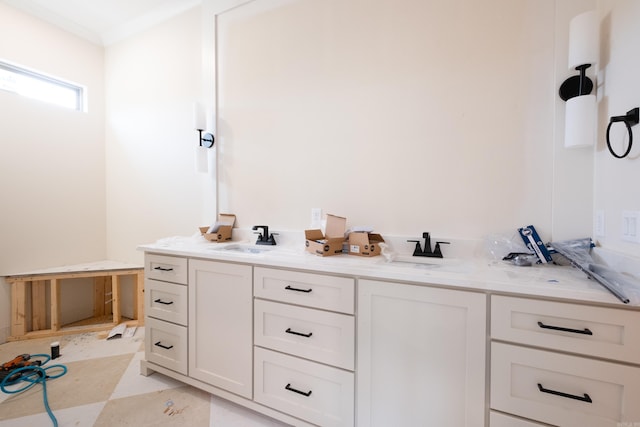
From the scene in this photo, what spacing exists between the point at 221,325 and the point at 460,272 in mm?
1345

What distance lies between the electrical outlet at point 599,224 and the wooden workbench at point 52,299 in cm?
344

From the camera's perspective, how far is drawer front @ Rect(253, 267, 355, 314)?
1.23m

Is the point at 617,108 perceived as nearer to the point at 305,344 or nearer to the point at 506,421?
the point at 506,421

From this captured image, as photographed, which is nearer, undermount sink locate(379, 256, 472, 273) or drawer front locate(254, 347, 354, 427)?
drawer front locate(254, 347, 354, 427)

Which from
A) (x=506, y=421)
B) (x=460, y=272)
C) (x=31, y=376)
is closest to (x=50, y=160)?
(x=31, y=376)

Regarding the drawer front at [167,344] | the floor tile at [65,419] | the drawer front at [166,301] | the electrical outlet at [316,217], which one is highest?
the electrical outlet at [316,217]

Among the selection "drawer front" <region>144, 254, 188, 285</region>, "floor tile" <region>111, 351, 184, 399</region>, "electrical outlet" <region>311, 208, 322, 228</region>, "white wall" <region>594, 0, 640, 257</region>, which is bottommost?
"floor tile" <region>111, 351, 184, 399</region>

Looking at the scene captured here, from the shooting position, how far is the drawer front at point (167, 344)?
1.71 metres

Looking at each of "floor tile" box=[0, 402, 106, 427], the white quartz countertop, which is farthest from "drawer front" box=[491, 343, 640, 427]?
"floor tile" box=[0, 402, 106, 427]

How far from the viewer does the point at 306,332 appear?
132cm

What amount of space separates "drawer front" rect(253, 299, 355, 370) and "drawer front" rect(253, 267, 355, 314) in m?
0.04

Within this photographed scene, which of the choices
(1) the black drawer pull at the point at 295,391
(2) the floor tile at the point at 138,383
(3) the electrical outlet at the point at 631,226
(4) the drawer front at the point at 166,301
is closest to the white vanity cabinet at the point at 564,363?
(3) the electrical outlet at the point at 631,226

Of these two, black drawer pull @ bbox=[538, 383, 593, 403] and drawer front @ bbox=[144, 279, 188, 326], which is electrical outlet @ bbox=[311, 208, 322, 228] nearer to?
drawer front @ bbox=[144, 279, 188, 326]

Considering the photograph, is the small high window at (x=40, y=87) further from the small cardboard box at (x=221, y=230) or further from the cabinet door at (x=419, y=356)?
the cabinet door at (x=419, y=356)
